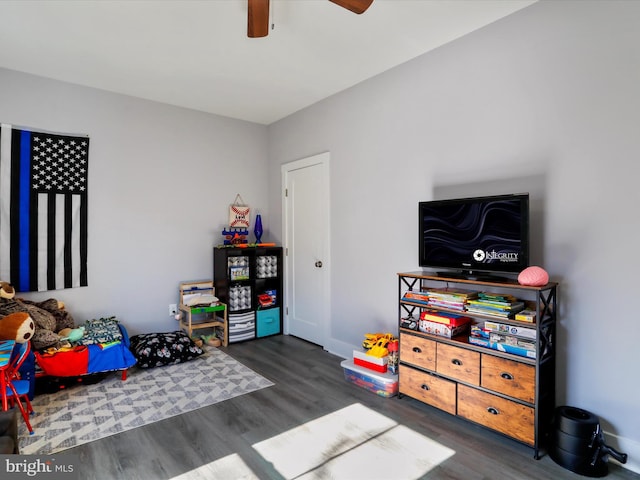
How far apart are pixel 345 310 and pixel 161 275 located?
2088 millimetres

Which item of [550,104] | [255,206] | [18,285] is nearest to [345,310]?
[255,206]

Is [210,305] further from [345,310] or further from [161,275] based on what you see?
[345,310]

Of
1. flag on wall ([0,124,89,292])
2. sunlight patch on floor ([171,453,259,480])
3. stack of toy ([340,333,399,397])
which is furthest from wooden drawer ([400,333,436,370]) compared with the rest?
flag on wall ([0,124,89,292])

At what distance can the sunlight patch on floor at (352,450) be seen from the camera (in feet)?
6.29

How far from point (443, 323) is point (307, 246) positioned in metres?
2.04

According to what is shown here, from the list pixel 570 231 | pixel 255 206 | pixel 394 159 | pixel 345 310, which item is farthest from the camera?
pixel 255 206

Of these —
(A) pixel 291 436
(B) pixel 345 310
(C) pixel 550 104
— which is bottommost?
(A) pixel 291 436

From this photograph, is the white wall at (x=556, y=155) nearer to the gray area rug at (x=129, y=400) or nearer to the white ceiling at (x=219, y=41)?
the white ceiling at (x=219, y=41)

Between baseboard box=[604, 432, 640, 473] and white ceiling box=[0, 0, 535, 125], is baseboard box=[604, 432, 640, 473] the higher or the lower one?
the lower one

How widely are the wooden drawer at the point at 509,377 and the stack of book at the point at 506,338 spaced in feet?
0.22

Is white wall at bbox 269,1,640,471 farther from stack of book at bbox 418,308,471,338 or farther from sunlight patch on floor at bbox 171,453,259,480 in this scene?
sunlight patch on floor at bbox 171,453,259,480

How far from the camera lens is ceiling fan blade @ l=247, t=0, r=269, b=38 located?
193 cm

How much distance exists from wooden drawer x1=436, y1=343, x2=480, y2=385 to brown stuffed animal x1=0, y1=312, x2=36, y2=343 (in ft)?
9.58

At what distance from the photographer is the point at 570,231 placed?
2.17 meters
